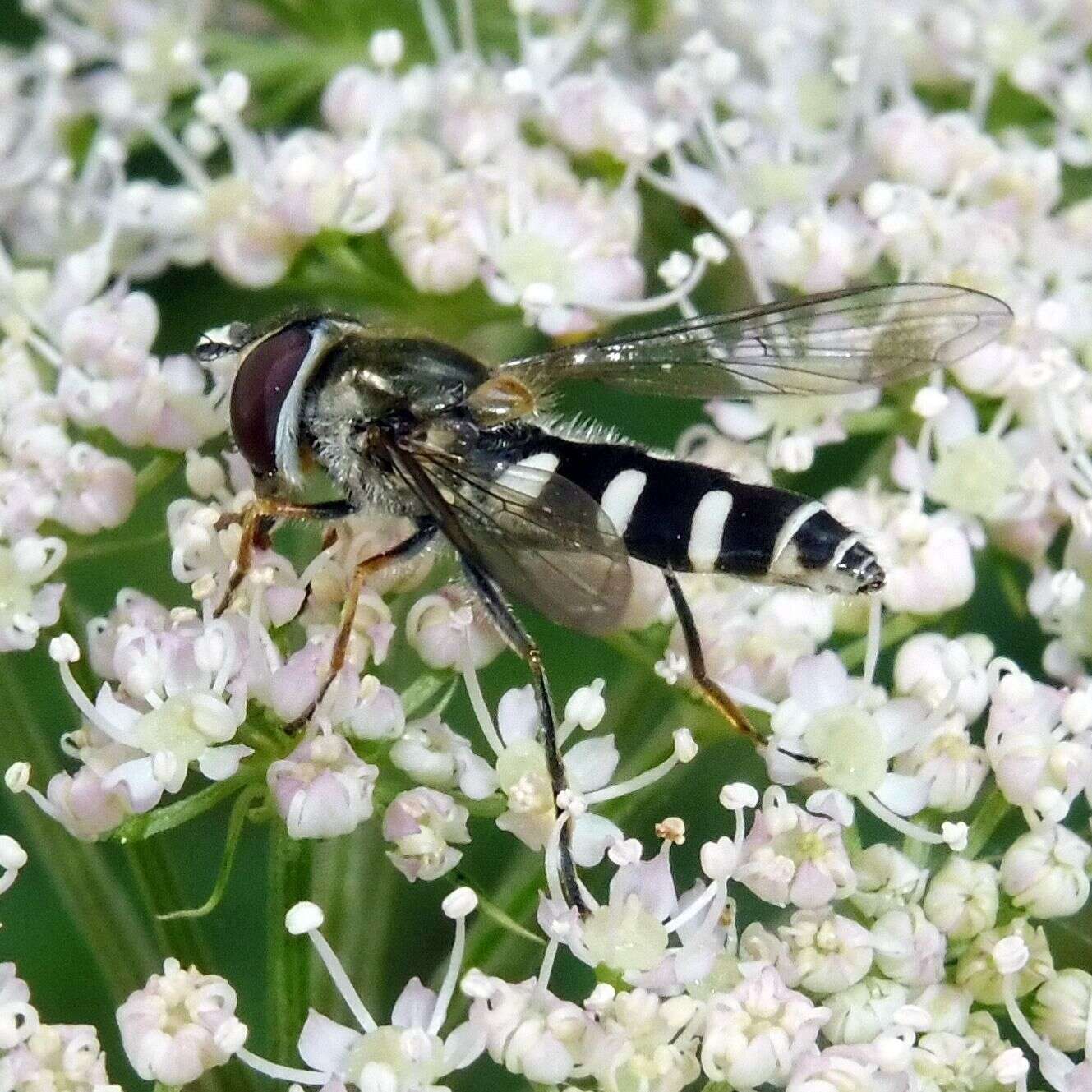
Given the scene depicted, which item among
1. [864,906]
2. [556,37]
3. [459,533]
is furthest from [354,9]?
[864,906]

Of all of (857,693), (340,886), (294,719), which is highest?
(294,719)

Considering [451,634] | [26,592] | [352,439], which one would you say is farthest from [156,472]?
[451,634]

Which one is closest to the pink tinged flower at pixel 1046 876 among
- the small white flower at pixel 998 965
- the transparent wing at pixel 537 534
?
the small white flower at pixel 998 965

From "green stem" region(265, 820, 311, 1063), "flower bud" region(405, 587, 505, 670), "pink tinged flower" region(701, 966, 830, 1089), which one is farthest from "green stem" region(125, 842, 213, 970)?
"pink tinged flower" region(701, 966, 830, 1089)

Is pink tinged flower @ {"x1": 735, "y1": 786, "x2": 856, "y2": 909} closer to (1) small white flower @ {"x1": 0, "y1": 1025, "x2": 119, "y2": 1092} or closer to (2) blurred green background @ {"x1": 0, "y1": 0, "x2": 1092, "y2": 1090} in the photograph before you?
(2) blurred green background @ {"x1": 0, "y1": 0, "x2": 1092, "y2": 1090}

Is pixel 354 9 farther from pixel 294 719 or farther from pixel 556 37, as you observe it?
pixel 294 719
